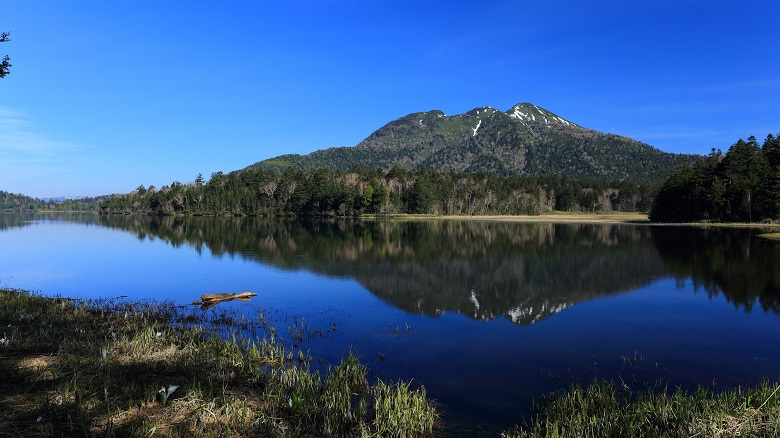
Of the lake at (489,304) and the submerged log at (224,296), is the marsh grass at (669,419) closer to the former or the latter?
the lake at (489,304)

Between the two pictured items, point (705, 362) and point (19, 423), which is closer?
point (19, 423)

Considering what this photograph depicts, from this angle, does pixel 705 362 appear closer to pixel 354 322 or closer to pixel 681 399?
pixel 681 399

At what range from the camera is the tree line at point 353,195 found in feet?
468

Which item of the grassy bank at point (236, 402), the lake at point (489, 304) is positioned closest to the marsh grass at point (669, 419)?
the grassy bank at point (236, 402)

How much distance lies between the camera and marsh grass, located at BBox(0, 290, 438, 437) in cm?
744

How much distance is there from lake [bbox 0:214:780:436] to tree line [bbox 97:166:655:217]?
9664 cm

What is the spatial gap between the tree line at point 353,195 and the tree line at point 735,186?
69323 mm

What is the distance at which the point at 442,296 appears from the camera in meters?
24.2

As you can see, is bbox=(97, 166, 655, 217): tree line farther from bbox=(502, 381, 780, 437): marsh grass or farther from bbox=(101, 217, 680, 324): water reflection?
bbox=(502, 381, 780, 437): marsh grass

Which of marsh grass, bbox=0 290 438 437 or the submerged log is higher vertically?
marsh grass, bbox=0 290 438 437

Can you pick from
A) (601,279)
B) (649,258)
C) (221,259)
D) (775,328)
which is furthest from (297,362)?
(649,258)

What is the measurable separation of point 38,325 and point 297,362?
323 inches

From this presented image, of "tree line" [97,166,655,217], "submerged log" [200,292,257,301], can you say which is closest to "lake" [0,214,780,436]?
"submerged log" [200,292,257,301]

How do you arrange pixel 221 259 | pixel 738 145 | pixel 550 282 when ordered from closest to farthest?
pixel 550 282 < pixel 221 259 < pixel 738 145
